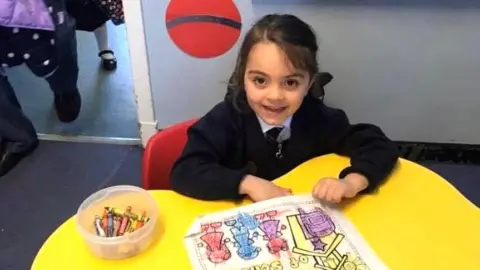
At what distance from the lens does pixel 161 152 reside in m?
1.19

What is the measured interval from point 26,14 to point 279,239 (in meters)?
1.28

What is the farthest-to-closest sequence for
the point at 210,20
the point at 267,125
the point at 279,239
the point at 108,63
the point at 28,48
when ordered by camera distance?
the point at 108,63 < the point at 28,48 < the point at 210,20 < the point at 267,125 < the point at 279,239

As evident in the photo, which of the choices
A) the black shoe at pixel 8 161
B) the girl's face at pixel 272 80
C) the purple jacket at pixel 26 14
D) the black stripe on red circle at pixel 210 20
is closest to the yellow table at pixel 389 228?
the girl's face at pixel 272 80

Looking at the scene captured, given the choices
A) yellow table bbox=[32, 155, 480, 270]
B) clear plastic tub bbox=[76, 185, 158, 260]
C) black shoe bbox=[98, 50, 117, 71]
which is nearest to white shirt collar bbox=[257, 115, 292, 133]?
yellow table bbox=[32, 155, 480, 270]

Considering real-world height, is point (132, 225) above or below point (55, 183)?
above

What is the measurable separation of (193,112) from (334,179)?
1.08 m

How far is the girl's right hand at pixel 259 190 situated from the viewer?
3.28ft

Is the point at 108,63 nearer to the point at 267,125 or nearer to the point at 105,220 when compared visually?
the point at 267,125

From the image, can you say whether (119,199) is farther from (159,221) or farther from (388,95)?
(388,95)

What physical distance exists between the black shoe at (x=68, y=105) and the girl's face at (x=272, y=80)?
53.1 inches

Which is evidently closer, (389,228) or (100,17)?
(389,228)

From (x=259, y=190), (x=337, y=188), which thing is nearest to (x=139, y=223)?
(x=259, y=190)

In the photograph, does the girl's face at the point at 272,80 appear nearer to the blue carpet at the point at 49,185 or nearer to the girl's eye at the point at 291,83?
the girl's eye at the point at 291,83

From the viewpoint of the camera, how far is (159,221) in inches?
37.9
